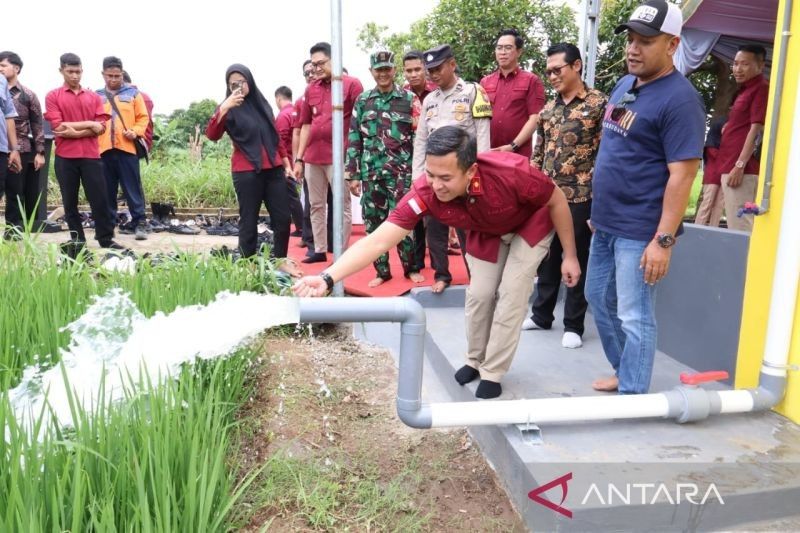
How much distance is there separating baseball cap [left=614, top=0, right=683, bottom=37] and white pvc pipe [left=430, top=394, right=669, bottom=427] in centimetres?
132

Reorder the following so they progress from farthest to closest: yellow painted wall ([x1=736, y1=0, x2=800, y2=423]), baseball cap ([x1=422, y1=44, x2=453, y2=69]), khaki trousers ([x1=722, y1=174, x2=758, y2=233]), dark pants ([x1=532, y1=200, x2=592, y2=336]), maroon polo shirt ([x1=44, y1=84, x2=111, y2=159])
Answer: maroon polo shirt ([x1=44, y1=84, x2=111, y2=159]) < khaki trousers ([x1=722, y1=174, x2=758, y2=233]) < baseball cap ([x1=422, y1=44, x2=453, y2=69]) < dark pants ([x1=532, y1=200, x2=592, y2=336]) < yellow painted wall ([x1=736, y1=0, x2=800, y2=423])

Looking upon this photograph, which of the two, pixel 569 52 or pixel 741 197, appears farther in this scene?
pixel 741 197

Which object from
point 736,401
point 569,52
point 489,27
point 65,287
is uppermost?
point 489,27

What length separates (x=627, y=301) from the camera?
2.48 metres

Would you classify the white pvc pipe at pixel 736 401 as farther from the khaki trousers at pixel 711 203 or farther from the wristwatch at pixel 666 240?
the khaki trousers at pixel 711 203

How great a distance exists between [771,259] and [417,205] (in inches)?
55.0

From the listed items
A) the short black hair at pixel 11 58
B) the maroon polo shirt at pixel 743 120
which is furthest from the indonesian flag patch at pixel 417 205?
the short black hair at pixel 11 58

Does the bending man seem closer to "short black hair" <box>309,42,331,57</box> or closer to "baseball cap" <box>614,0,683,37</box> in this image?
"baseball cap" <box>614,0,683,37</box>

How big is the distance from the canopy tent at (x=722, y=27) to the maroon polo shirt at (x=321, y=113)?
2518 mm

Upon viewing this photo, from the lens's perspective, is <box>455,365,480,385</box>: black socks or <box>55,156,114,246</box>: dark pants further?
<box>55,156,114,246</box>: dark pants

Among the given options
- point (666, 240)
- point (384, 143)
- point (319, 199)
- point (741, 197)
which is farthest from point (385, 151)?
point (666, 240)

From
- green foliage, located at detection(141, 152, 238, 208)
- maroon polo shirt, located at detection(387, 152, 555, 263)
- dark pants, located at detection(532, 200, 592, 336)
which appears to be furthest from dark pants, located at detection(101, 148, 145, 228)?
maroon polo shirt, located at detection(387, 152, 555, 263)

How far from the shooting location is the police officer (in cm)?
397

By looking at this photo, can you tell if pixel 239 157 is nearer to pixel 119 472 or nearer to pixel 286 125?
pixel 286 125
